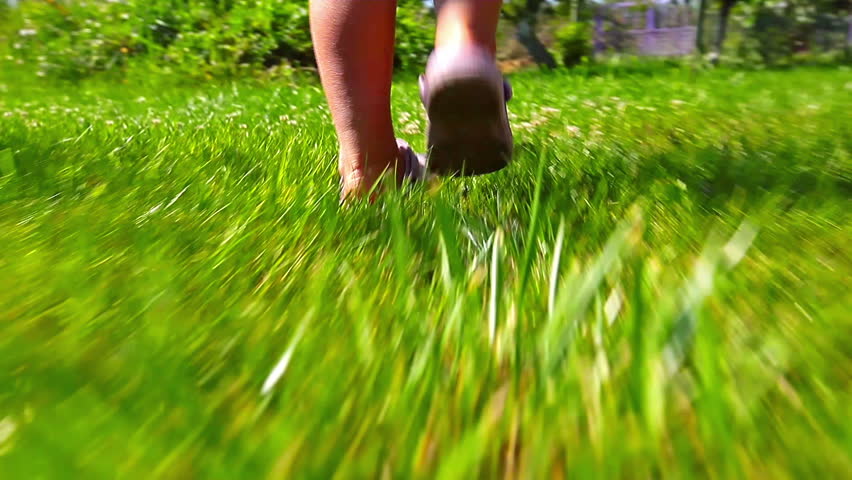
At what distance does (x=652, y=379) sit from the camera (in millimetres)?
578

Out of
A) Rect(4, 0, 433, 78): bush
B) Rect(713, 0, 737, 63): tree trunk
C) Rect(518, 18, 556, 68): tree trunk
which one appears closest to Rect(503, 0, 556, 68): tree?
Rect(518, 18, 556, 68): tree trunk

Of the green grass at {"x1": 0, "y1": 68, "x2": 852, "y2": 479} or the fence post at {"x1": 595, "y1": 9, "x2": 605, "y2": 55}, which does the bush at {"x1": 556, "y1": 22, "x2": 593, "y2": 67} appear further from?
the green grass at {"x1": 0, "y1": 68, "x2": 852, "y2": 479}

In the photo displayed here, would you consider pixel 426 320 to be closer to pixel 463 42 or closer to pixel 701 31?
pixel 463 42

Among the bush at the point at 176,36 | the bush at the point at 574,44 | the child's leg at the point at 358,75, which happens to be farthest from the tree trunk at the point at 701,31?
the child's leg at the point at 358,75

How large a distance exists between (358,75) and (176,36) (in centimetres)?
767

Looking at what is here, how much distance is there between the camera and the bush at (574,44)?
41.4 feet

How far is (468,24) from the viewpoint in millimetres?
1458

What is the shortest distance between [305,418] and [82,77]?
28.8 feet

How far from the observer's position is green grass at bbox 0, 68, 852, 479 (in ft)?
1.78

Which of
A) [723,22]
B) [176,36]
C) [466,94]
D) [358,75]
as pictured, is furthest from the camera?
[723,22]

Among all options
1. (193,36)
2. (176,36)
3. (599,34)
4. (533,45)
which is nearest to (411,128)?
(193,36)

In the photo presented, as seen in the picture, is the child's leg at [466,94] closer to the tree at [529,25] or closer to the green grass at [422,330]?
the green grass at [422,330]

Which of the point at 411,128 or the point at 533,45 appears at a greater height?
the point at 411,128

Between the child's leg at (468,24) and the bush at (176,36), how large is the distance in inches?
266
